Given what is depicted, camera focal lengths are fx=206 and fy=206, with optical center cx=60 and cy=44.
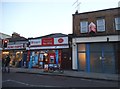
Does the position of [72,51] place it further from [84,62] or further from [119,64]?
[119,64]

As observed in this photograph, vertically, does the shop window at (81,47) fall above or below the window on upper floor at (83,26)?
below

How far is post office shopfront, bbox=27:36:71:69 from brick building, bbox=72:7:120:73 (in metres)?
1.27

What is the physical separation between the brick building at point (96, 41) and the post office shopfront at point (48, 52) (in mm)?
1274

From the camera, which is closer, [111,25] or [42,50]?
[111,25]

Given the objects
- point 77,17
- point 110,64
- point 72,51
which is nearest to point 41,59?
point 72,51

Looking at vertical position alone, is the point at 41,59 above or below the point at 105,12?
below

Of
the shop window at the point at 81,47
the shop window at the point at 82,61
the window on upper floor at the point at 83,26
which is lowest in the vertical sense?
the shop window at the point at 82,61

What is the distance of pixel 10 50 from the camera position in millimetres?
30703

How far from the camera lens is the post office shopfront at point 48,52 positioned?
83.4ft

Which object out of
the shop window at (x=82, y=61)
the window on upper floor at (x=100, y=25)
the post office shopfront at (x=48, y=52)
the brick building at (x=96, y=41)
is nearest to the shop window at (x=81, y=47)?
Result: the brick building at (x=96, y=41)

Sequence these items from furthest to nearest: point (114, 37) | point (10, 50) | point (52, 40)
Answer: point (10, 50) < point (52, 40) < point (114, 37)

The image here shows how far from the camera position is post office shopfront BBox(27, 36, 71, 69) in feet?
83.4

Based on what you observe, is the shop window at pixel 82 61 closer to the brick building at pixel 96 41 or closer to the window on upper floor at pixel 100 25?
the brick building at pixel 96 41

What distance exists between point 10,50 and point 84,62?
12338 mm
